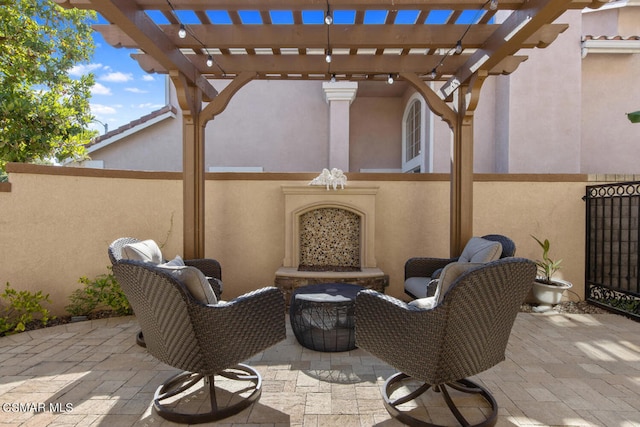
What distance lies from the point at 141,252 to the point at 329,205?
108 inches

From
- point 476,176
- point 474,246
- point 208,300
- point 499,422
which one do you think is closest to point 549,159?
point 476,176

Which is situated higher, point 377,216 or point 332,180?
point 332,180

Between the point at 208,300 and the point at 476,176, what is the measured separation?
171 inches

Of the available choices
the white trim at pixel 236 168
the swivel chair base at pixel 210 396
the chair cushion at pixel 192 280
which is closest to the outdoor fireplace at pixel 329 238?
the swivel chair base at pixel 210 396

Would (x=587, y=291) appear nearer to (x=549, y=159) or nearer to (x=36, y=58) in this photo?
(x=549, y=159)

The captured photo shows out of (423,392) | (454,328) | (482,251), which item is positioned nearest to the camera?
(454,328)

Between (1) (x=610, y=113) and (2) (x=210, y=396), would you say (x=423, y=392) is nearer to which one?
(2) (x=210, y=396)

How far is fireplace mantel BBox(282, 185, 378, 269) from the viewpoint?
198 inches

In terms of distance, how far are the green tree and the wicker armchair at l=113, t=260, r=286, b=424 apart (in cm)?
377

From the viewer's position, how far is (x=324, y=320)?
324 cm

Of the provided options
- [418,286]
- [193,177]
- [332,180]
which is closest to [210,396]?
[418,286]

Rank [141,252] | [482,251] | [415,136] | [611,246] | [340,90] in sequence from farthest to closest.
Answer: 1. [415,136]
2. [340,90]
3. [611,246]
4. [482,251]
5. [141,252]

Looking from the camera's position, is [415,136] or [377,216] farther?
[415,136]

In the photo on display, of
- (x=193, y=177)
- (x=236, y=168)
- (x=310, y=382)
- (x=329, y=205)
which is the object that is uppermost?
(x=236, y=168)
